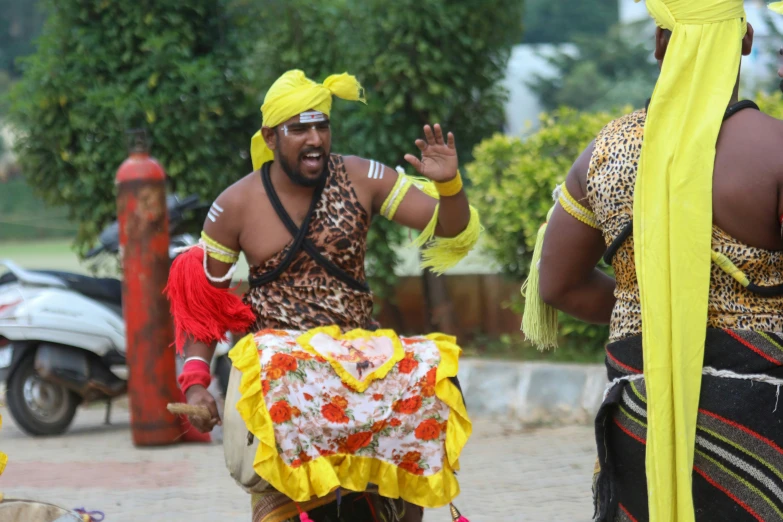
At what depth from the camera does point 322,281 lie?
3977 mm

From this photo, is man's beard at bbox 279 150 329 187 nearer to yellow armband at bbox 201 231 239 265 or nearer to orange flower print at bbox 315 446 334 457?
yellow armband at bbox 201 231 239 265

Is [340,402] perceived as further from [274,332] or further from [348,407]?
[274,332]

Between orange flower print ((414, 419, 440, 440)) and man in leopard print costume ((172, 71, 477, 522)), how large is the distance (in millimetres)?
414

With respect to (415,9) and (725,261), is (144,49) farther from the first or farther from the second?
(725,261)

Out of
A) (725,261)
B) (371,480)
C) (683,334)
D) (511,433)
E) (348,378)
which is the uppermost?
(725,261)

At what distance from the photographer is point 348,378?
3.73 meters

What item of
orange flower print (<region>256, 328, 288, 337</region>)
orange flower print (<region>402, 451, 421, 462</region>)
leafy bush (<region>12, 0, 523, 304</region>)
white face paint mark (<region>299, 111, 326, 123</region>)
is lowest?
orange flower print (<region>402, 451, 421, 462</region>)

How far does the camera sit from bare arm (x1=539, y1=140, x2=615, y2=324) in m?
2.98

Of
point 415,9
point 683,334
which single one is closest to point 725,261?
point 683,334

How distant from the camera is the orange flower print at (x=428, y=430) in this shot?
12.4 feet

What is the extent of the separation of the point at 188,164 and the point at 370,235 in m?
1.60

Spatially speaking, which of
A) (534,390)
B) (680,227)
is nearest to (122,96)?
(534,390)

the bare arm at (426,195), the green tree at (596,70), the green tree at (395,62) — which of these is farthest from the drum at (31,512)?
the green tree at (596,70)

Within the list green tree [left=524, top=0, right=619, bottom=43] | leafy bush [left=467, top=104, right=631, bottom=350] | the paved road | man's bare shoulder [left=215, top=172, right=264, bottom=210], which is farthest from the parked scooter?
green tree [left=524, top=0, right=619, bottom=43]
